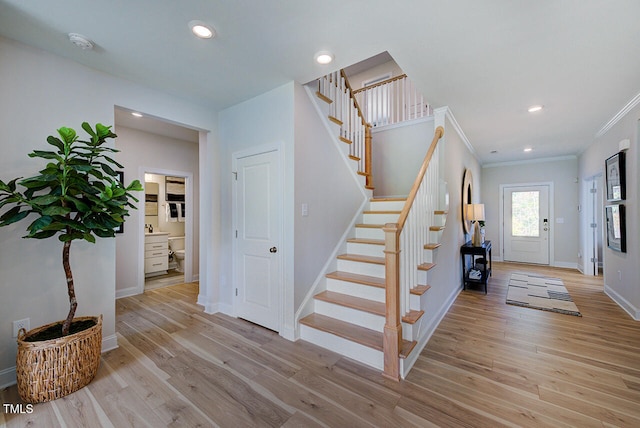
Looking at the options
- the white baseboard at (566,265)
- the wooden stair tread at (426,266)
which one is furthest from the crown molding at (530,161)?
Answer: the wooden stair tread at (426,266)

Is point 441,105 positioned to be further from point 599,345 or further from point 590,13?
point 599,345

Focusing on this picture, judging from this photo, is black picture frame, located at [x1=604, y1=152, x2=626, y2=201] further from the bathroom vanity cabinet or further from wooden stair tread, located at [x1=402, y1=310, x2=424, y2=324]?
the bathroom vanity cabinet

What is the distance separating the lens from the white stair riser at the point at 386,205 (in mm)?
3619

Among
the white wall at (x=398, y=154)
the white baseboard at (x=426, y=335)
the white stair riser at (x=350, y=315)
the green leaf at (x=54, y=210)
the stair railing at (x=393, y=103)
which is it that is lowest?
the white baseboard at (x=426, y=335)

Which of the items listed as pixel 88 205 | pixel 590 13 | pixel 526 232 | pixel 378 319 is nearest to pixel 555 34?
pixel 590 13

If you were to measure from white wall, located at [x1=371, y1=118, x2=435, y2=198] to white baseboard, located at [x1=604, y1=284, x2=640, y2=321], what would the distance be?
3.09m

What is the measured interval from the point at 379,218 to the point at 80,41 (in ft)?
11.1

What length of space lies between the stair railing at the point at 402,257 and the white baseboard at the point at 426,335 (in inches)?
4.7

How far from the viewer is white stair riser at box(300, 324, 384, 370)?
2135 mm

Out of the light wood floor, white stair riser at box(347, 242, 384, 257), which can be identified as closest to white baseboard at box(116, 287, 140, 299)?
the light wood floor

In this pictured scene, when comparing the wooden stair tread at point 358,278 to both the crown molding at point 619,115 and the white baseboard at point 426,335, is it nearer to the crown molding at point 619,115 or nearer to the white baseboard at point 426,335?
the white baseboard at point 426,335

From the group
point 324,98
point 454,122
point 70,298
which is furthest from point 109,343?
point 454,122

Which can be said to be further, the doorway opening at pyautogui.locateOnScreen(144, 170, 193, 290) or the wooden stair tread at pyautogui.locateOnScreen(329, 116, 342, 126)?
the doorway opening at pyautogui.locateOnScreen(144, 170, 193, 290)

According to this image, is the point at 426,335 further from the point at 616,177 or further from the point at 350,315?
the point at 616,177
